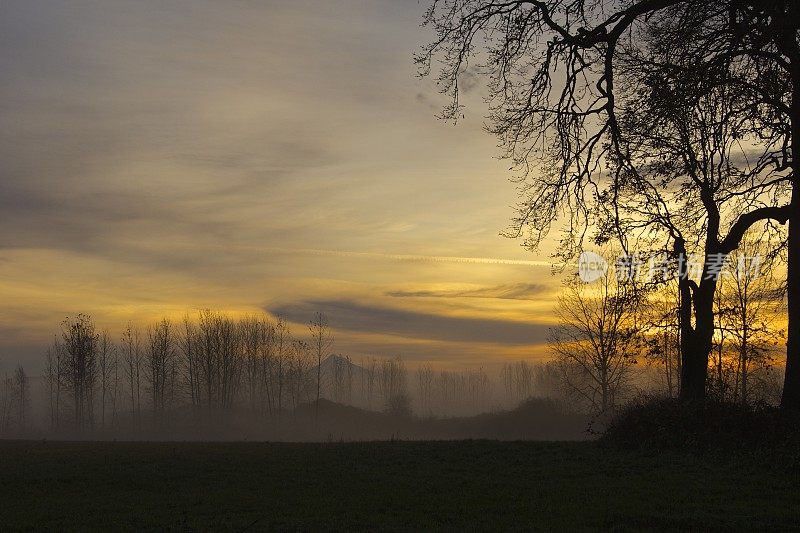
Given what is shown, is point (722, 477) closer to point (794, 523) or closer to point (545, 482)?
point (545, 482)

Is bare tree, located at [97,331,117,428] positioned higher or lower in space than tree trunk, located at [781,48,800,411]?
lower

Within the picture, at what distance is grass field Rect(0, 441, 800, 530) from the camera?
33.9 feet

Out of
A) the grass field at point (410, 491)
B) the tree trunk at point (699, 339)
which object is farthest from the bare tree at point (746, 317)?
the grass field at point (410, 491)

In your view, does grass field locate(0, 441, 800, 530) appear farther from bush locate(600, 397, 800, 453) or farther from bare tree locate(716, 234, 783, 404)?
bare tree locate(716, 234, 783, 404)

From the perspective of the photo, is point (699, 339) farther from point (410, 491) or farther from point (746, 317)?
point (746, 317)

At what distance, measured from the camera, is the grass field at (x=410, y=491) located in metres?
10.3

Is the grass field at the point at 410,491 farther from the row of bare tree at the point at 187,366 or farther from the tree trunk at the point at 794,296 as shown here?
the row of bare tree at the point at 187,366

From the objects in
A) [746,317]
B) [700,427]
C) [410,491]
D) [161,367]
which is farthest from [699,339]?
[161,367]

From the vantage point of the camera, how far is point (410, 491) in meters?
13.4

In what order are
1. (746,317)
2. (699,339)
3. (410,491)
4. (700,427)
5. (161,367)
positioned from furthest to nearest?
(161,367) < (746,317) < (699,339) < (700,427) < (410,491)

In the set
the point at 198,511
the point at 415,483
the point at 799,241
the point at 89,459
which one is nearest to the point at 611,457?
the point at 415,483

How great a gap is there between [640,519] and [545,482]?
13.5 feet

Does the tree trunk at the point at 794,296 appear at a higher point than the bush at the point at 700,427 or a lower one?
higher

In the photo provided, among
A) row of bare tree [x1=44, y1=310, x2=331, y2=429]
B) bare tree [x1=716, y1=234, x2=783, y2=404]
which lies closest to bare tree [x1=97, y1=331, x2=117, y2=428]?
row of bare tree [x1=44, y1=310, x2=331, y2=429]
